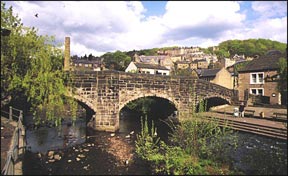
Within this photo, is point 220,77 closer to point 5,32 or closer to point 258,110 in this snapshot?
point 258,110

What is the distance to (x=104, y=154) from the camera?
14.3m

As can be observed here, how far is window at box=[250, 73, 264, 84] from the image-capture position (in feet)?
103

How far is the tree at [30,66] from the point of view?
11320 mm

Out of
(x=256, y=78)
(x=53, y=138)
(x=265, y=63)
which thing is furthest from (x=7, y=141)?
(x=265, y=63)

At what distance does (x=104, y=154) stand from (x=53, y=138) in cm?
541

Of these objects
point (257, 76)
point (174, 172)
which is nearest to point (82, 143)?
point (174, 172)

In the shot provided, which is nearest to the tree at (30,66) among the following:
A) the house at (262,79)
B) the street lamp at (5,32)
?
the street lamp at (5,32)

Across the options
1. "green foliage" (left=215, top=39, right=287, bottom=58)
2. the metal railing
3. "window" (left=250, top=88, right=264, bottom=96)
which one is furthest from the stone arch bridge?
"green foliage" (left=215, top=39, right=287, bottom=58)

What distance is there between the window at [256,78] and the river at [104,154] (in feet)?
55.6

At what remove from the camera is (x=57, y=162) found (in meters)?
12.7

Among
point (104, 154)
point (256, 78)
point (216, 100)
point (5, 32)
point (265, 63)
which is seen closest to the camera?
point (5, 32)

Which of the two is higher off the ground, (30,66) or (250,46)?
(250,46)

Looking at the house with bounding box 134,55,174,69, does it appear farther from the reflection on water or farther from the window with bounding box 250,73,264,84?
the reflection on water

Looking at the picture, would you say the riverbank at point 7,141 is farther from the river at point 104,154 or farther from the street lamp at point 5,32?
the street lamp at point 5,32
